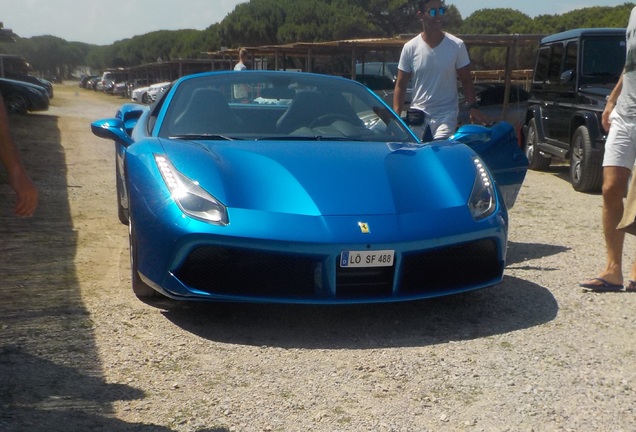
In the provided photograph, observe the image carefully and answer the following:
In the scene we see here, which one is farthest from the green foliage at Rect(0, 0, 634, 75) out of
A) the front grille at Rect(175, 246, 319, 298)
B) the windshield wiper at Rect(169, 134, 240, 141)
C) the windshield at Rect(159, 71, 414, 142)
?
the front grille at Rect(175, 246, 319, 298)

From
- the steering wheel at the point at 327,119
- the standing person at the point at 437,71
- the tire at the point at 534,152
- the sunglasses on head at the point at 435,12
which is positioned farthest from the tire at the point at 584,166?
the steering wheel at the point at 327,119

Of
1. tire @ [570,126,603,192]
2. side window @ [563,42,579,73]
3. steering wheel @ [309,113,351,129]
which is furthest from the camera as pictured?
side window @ [563,42,579,73]

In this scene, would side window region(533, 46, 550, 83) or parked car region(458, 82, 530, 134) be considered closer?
side window region(533, 46, 550, 83)

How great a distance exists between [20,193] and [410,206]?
184 centimetres

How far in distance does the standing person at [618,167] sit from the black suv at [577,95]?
4.12m

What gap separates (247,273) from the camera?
Result: 3865mm

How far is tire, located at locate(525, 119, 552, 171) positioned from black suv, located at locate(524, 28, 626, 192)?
0.04ft

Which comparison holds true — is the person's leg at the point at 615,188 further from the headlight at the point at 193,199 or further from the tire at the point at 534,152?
the tire at the point at 534,152

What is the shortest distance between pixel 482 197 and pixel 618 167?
3.14 ft

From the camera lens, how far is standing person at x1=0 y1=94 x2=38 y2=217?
2891 millimetres

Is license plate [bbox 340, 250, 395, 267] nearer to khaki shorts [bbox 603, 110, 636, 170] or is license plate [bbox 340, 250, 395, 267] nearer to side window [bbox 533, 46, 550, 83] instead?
khaki shorts [bbox 603, 110, 636, 170]

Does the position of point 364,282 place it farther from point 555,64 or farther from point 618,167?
point 555,64

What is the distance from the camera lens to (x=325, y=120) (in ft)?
16.9

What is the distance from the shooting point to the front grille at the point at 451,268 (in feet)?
13.2
